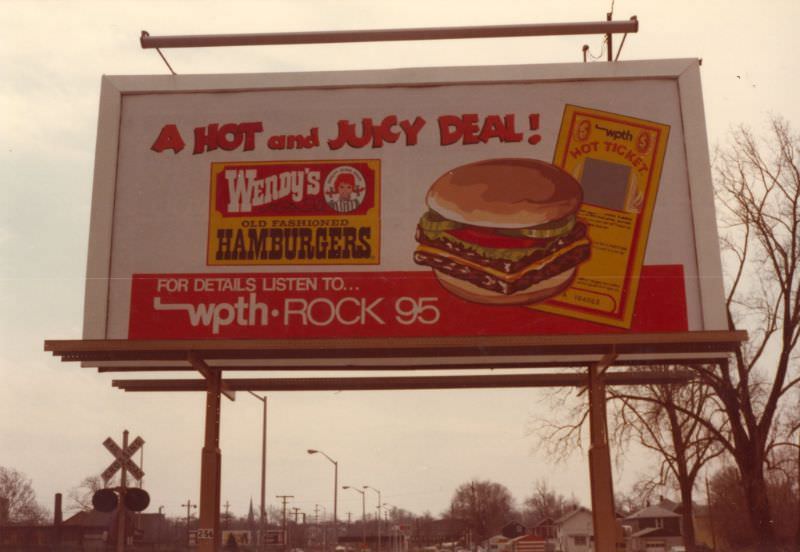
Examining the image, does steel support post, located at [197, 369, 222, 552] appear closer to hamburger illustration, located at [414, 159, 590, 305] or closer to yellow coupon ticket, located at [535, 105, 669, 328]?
hamburger illustration, located at [414, 159, 590, 305]

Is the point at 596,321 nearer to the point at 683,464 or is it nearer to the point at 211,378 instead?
the point at 211,378

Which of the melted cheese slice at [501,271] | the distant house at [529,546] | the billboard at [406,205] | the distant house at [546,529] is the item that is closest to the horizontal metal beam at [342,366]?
the billboard at [406,205]

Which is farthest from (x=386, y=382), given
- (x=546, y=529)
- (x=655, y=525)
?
(x=546, y=529)

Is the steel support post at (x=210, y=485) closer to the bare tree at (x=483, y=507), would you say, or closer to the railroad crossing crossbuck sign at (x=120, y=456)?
the railroad crossing crossbuck sign at (x=120, y=456)

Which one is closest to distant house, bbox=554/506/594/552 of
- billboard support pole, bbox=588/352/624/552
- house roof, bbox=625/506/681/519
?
house roof, bbox=625/506/681/519

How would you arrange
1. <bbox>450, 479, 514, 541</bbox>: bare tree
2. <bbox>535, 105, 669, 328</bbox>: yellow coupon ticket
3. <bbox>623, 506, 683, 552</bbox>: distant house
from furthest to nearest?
<bbox>450, 479, 514, 541</bbox>: bare tree → <bbox>623, 506, 683, 552</bbox>: distant house → <bbox>535, 105, 669, 328</bbox>: yellow coupon ticket

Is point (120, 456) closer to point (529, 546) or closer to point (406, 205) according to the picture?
point (406, 205)
